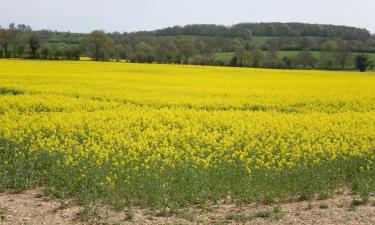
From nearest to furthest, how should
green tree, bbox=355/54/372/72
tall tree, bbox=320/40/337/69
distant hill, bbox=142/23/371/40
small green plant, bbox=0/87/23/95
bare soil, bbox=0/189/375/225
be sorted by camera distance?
bare soil, bbox=0/189/375/225 → small green plant, bbox=0/87/23/95 → green tree, bbox=355/54/372/72 → tall tree, bbox=320/40/337/69 → distant hill, bbox=142/23/371/40

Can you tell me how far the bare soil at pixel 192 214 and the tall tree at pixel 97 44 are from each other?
254 ft

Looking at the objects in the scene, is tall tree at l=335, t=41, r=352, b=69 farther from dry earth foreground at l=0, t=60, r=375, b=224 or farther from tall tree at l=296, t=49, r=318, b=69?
dry earth foreground at l=0, t=60, r=375, b=224

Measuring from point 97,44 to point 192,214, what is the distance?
79.8 m

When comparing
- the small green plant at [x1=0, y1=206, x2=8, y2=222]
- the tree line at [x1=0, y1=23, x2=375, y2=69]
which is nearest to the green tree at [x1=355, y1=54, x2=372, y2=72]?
the tree line at [x1=0, y1=23, x2=375, y2=69]

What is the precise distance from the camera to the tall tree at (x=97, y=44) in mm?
85125

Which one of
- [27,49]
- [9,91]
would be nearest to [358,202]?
[9,91]

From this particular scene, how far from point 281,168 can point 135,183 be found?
3.26 m

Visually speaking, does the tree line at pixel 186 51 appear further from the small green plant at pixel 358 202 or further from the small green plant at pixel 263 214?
the small green plant at pixel 263 214

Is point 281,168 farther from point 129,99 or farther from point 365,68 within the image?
point 365,68

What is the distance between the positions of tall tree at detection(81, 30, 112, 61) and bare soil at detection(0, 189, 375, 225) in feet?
254

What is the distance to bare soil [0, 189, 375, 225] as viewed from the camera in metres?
8.11

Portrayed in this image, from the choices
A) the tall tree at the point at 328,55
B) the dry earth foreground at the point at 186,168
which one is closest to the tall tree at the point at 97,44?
the tall tree at the point at 328,55

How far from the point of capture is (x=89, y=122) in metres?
15.8

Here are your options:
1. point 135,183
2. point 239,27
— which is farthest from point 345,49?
point 135,183
